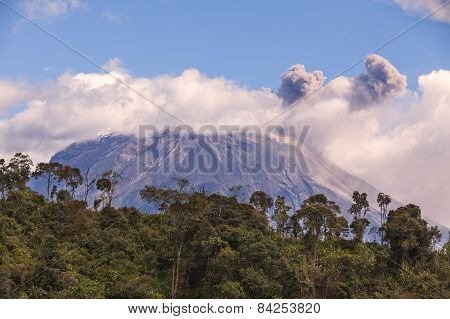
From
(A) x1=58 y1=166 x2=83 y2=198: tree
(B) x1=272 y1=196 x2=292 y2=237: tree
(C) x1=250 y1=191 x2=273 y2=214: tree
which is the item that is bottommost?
(B) x1=272 y1=196 x2=292 y2=237: tree

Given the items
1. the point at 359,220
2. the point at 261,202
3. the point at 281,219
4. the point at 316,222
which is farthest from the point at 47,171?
the point at 359,220

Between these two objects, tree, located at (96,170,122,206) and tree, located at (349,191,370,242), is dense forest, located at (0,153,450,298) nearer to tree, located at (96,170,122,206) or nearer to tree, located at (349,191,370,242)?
tree, located at (349,191,370,242)

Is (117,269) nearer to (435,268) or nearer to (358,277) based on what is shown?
(358,277)

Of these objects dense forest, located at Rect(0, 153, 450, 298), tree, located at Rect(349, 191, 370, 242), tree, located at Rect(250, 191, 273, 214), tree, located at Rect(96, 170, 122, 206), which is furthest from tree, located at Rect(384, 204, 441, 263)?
tree, located at Rect(96, 170, 122, 206)

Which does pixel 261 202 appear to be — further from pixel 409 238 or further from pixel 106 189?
pixel 106 189

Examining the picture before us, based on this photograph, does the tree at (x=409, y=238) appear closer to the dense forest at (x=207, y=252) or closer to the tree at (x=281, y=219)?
the dense forest at (x=207, y=252)

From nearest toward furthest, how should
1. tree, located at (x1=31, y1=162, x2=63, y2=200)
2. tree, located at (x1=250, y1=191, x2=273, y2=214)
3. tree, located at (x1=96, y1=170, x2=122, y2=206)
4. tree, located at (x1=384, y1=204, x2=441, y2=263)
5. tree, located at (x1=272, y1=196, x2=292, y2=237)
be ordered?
tree, located at (x1=384, y1=204, x2=441, y2=263) → tree, located at (x1=272, y1=196, x2=292, y2=237) → tree, located at (x1=250, y1=191, x2=273, y2=214) → tree, located at (x1=96, y1=170, x2=122, y2=206) → tree, located at (x1=31, y1=162, x2=63, y2=200)

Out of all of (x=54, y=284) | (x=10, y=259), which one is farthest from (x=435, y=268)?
(x=10, y=259)
